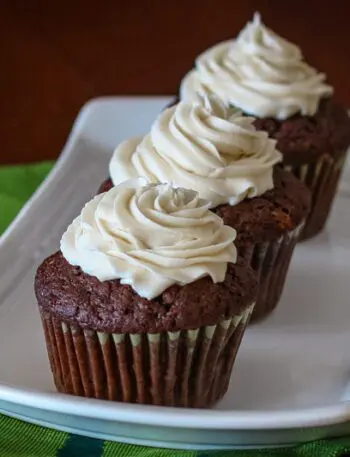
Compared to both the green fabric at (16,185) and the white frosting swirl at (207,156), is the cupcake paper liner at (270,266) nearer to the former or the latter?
the white frosting swirl at (207,156)

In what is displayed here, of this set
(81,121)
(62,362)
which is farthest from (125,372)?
(81,121)

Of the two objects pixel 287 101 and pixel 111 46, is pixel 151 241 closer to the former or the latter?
pixel 287 101

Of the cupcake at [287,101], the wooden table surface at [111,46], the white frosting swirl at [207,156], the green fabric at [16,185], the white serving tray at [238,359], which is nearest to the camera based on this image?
the white serving tray at [238,359]

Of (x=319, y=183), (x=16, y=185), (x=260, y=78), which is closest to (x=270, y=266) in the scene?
(x=319, y=183)

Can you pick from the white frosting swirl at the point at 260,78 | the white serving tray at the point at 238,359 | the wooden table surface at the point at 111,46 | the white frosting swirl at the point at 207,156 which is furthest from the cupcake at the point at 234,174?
the wooden table surface at the point at 111,46

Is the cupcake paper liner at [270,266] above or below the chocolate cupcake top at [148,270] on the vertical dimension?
below

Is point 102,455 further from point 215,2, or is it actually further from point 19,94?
point 215,2
